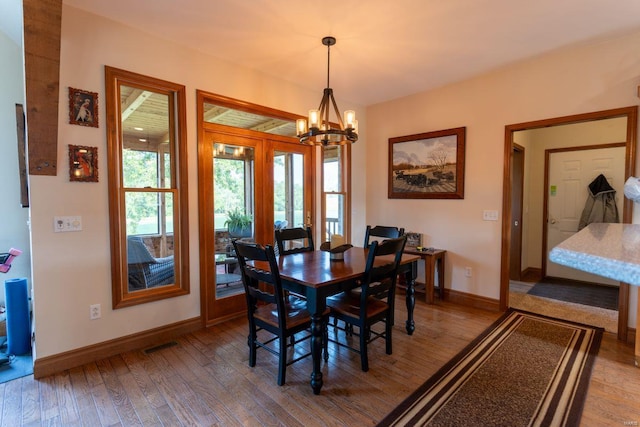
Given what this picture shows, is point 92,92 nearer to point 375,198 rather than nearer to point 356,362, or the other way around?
point 356,362

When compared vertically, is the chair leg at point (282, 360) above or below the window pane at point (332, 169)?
below

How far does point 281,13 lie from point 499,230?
127 inches

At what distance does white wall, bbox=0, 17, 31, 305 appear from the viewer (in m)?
3.12

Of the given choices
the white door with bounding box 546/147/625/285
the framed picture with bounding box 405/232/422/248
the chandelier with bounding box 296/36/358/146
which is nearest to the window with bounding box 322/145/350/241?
→ the framed picture with bounding box 405/232/422/248

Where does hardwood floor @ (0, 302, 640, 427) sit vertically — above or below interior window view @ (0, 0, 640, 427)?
below

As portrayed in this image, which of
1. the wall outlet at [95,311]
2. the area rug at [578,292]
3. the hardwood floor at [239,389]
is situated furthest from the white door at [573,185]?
the wall outlet at [95,311]

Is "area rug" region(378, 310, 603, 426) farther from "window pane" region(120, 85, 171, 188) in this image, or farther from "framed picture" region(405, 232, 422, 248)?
"window pane" region(120, 85, 171, 188)

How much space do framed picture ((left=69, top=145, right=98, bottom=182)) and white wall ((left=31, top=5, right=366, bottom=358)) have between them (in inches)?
1.4

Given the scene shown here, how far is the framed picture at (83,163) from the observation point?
7.97 ft

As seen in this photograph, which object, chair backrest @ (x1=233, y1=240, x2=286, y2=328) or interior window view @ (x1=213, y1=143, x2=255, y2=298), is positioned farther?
interior window view @ (x1=213, y1=143, x2=255, y2=298)

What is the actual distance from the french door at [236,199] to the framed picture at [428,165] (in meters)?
1.46

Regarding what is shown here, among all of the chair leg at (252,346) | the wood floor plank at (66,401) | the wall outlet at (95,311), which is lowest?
the wood floor plank at (66,401)

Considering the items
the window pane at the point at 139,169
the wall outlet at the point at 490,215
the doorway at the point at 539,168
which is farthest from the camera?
the wall outlet at the point at 490,215

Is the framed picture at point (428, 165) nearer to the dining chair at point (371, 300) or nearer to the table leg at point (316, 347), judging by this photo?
the dining chair at point (371, 300)
